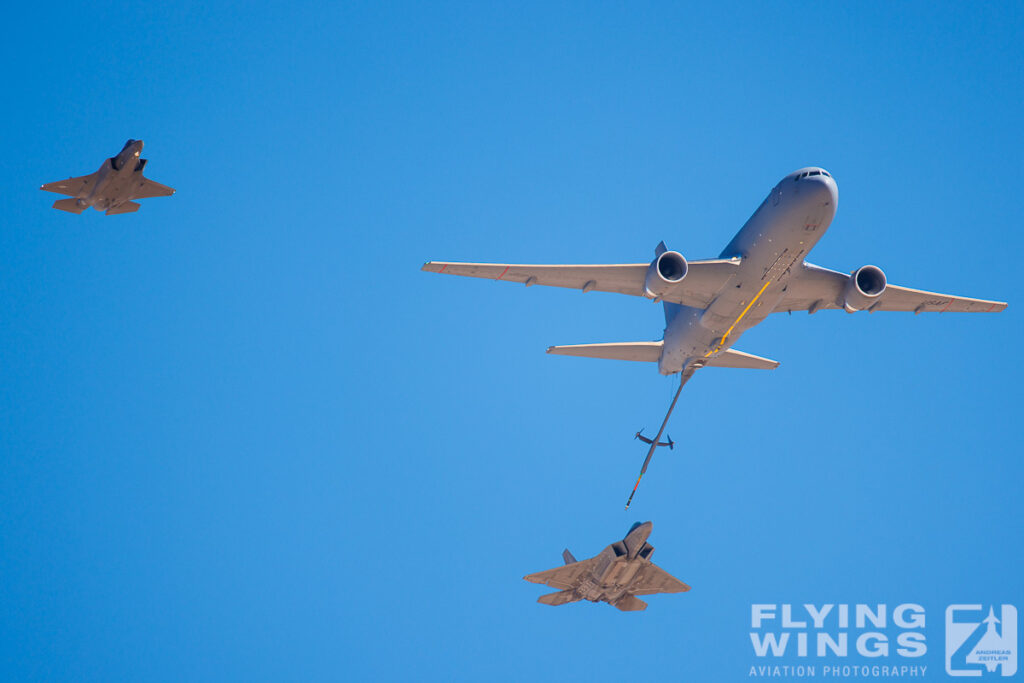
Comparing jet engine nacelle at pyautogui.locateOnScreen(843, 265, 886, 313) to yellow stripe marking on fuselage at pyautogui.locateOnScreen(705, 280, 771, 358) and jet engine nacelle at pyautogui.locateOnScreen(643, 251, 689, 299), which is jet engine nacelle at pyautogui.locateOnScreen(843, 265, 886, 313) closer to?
yellow stripe marking on fuselage at pyautogui.locateOnScreen(705, 280, 771, 358)

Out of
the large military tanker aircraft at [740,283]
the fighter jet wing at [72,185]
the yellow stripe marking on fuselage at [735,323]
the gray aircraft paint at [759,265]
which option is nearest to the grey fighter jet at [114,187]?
the fighter jet wing at [72,185]

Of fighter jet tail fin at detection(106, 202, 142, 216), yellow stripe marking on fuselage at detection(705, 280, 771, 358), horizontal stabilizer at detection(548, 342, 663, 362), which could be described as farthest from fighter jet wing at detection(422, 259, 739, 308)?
fighter jet tail fin at detection(106, 202, 142, 216)

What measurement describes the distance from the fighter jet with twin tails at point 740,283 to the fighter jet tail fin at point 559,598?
9.93 m

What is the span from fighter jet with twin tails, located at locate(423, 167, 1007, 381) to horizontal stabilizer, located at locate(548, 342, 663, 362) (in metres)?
0.04

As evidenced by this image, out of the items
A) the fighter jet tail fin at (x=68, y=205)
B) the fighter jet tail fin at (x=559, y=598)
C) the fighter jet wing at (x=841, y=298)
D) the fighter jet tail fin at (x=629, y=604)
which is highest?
the fighter jet wing at (x=841, y=298)

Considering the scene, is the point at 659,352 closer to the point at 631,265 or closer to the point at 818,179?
the point at 631,265

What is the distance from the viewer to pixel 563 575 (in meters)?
38.8

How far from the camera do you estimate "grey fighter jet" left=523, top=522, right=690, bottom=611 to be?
1416 inches

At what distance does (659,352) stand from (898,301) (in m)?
8.55

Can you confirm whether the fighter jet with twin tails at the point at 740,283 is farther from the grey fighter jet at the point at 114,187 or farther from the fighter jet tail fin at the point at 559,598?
the grey fighter jet at the point at 114,187

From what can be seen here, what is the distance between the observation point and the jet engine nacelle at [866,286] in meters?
32.6

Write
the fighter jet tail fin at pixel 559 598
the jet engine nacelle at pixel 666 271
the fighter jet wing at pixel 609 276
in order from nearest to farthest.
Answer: the jet engine nacelle at pixel 666 271
the fighter jet wing at pixel 609 276
the fighter jet tail fin at pixel 559 598

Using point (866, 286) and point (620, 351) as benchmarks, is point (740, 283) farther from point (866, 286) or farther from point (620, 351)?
point (620, 351)

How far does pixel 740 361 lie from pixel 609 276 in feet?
25.1
